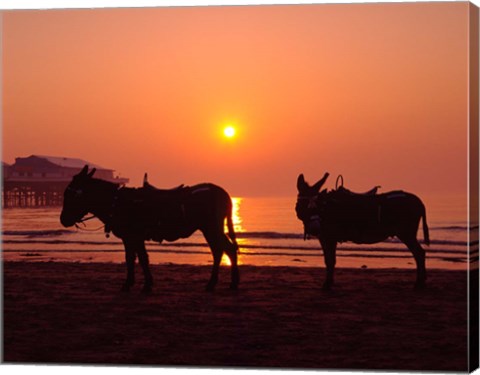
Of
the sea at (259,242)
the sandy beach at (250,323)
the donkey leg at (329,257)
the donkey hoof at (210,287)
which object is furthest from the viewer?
the donkey hoof at (210,287)

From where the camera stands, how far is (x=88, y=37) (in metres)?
10.7

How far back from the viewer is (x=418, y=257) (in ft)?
35.9

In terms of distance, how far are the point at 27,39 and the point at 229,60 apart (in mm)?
2227

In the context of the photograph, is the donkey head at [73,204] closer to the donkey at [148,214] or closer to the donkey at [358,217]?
the donkey at [148,214]

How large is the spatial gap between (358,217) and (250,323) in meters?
2.14

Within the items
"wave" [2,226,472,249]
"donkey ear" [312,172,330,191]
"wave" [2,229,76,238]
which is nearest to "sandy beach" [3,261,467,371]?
"wave" [2,226,472,249]

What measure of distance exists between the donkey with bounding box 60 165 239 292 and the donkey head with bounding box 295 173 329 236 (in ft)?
2.99

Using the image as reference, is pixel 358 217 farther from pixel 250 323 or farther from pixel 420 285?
pixel 250 323

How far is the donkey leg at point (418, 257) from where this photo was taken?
431 inches

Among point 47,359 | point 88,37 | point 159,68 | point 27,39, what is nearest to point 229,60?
point 159,68

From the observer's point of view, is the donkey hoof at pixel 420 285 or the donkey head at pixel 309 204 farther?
the donkey hoof at pixel 420 285

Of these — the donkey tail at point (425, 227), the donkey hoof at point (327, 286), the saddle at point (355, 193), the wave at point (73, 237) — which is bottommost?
the donkey hoof at point (327, 286)

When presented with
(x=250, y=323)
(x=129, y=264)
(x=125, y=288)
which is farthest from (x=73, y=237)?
(x=250, y=323)

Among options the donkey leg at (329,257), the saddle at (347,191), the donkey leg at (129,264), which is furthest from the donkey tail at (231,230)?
the saddle at (347,191)
